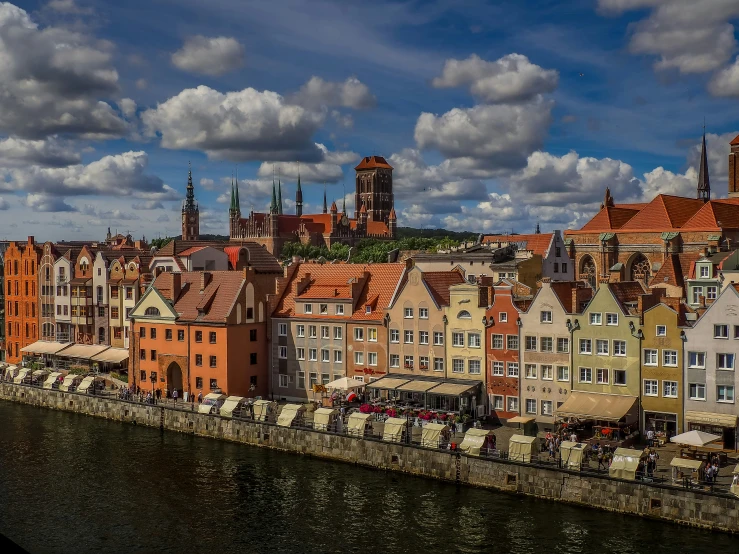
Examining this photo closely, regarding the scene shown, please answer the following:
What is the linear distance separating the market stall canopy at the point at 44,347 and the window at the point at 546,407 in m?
72.0

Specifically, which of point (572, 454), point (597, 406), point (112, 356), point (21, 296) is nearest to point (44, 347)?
point (21, 296)

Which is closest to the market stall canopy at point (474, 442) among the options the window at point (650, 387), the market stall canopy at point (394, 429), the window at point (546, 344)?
the market stall canopy at point (394, 429)

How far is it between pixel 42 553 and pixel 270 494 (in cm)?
1742

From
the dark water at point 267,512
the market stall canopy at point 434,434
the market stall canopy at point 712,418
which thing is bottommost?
the dark water at point 267,512

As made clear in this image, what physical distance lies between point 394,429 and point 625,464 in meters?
19.9

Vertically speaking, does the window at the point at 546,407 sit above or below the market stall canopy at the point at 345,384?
below

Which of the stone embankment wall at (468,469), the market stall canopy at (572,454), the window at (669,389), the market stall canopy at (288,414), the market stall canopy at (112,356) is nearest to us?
the stone embankment wall at (468,469)

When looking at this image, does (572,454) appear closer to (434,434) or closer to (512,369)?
(434,434)

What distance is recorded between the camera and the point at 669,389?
→ 67.6m

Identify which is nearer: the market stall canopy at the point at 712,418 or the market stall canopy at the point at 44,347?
the market stall canopy at the point at 712,418

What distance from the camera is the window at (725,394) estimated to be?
64438mm

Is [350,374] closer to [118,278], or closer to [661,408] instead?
[661,408]

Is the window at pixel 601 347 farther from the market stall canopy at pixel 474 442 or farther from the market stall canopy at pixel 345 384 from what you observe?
the market stall canopy at pixel 345 384

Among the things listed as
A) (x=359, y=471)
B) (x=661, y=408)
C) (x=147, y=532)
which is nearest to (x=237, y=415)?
(x=359, y=471)
